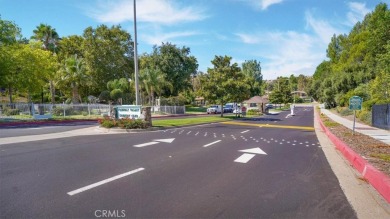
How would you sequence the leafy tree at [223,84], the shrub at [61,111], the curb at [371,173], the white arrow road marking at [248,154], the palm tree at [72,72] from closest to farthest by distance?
the curb at [371,173]
the white arrow road marking at [248,154]
the shrub at [61,111]
the leafy tree at [223,84]
the palm tree at [72,72]

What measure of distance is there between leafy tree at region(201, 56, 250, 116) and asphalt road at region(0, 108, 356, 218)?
25.0 meters

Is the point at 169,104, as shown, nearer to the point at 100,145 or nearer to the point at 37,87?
the point at 37,87

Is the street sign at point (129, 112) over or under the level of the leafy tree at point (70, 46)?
under

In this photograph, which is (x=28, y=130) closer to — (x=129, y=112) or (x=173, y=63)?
(x=129, y=112)

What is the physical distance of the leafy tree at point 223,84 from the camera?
34688mm

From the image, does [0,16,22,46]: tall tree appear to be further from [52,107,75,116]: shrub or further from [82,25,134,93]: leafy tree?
[82,25,134,93]: leafy tree

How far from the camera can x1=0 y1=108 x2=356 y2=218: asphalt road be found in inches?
181

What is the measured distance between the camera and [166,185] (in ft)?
19.4

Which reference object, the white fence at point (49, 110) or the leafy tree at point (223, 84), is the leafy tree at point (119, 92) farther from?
the leafy tree at point (223, 84)

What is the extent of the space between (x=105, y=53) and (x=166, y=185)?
175 ft

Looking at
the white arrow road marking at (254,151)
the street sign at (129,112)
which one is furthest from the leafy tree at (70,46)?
the white arrow road marking at (254,151)

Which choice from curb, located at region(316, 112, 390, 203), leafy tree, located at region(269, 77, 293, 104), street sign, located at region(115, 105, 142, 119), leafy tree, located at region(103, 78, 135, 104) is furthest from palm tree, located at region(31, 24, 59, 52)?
leafy tree, located at region(269, 77, 293, 104)

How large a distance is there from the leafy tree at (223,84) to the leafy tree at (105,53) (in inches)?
1079

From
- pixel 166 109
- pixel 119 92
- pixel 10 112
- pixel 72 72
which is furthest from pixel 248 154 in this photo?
pixel 119 92
